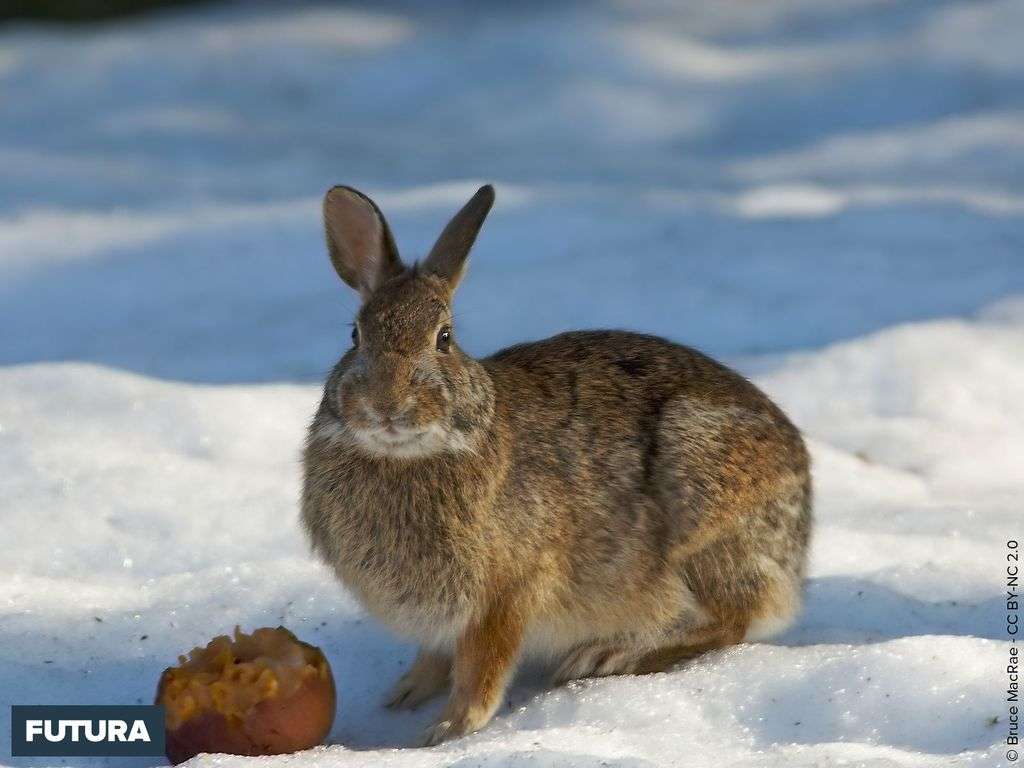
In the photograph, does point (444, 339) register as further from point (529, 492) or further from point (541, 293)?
point (541, 293)

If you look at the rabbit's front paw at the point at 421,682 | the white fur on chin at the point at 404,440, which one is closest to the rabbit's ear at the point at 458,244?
the white fur on chin at the point at 404,440

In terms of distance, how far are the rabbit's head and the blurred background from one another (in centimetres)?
230

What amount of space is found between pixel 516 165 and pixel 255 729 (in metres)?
5.79

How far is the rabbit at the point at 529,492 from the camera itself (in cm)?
375

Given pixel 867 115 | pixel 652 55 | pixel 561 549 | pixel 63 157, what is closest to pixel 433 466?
pixel 561 549

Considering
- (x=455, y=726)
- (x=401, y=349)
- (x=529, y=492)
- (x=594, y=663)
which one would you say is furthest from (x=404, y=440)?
(x=594, y=663)

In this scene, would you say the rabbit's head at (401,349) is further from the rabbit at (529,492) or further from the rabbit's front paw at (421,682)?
the rabbit's front paw at (421,682)

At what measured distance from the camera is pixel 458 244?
12.9 ft

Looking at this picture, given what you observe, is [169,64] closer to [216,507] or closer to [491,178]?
[491,178]

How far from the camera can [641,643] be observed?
409 centimetres

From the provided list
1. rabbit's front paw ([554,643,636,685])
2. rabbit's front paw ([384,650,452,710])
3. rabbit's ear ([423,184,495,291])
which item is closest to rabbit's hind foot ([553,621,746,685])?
rabbit's front paw ([554,643,636,685])

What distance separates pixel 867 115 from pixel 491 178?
2.41 m

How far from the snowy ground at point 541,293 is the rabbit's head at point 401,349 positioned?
0.70 metres

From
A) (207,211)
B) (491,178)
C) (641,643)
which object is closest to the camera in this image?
(641,643)
